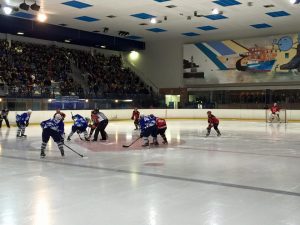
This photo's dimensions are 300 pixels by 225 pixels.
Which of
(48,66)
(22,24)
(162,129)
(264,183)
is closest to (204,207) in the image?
(264,183)

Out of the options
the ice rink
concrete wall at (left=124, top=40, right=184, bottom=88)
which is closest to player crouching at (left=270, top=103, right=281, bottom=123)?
concrete wall at (left=124, top=40, right=184, bottom=88)

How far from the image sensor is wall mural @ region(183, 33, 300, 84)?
23.1 m

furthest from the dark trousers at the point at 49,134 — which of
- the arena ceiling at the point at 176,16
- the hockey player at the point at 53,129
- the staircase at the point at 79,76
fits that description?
the staircase at the point at 79,76

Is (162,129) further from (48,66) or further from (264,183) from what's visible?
(48,66)

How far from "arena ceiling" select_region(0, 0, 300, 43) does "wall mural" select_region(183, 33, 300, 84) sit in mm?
615

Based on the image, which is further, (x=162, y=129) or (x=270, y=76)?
(x=270, y=76)

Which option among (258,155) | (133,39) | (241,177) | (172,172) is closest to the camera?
(241,177)

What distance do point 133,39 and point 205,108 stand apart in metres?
6.89

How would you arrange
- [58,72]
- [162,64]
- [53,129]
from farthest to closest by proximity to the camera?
[162,64], [58,72], [53,129]

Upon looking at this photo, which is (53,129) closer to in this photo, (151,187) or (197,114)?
(151,187)

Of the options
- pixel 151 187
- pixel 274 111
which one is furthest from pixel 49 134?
pixel 274 111

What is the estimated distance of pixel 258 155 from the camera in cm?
825

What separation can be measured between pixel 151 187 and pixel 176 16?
15.6 m

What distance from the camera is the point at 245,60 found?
24641 mm
